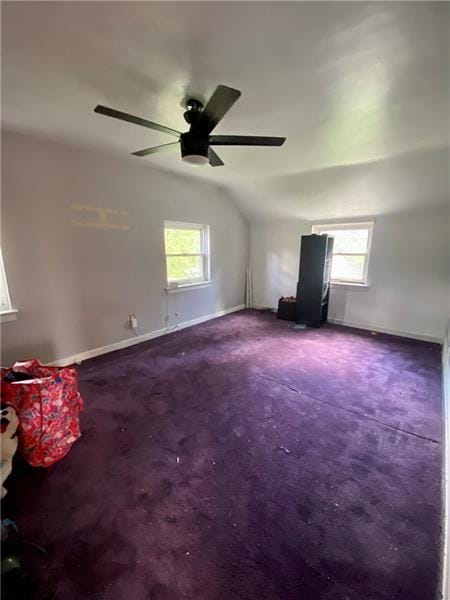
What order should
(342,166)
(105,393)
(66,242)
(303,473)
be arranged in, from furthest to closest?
1. (342,166)
2. (66,242)
3. (105,393)
4. (303,473)

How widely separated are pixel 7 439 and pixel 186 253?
3.33m

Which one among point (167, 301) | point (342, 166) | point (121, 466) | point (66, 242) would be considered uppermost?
point (342, 166)

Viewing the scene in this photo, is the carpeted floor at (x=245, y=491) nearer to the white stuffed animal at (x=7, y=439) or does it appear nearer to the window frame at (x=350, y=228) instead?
the white stuffed animal at (x=7, y=439)

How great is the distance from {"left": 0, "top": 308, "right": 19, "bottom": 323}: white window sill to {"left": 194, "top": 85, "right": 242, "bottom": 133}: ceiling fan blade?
2387mm

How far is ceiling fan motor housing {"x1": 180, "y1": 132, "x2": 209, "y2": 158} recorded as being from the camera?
1.75 m

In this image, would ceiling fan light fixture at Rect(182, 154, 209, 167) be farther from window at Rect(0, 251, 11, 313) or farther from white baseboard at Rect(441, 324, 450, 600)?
white baseboard at Rect(441, 324, 450, 600)

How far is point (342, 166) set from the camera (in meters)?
3.22

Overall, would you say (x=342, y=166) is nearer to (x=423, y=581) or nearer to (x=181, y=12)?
(x=181, y=12)

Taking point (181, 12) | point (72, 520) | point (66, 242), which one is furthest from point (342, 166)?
point (72, 520)

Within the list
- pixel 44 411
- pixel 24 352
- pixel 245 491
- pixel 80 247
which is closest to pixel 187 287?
pixel 80 247

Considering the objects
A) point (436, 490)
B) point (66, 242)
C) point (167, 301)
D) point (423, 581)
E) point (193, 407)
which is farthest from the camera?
point (167, 301)

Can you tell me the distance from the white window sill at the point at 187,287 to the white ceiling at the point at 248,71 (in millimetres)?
1864

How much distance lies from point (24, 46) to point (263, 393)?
2875 mm

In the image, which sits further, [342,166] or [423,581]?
[342,166]
